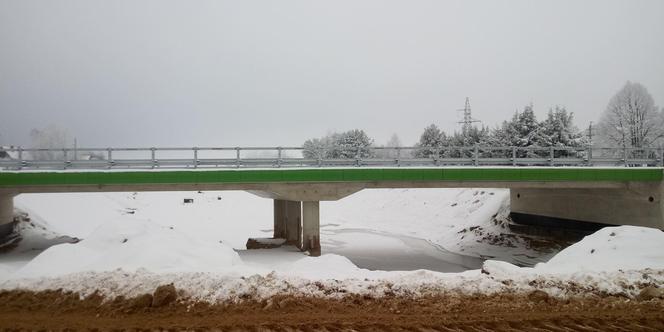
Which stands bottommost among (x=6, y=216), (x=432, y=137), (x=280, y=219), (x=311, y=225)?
(x=280, y=219)

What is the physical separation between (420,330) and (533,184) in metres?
17.8

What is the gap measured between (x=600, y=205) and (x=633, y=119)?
43.8 meters

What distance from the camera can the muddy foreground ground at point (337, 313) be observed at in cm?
849

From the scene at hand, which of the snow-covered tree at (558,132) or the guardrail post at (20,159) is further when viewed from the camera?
the snow-covered tree at (558,132)

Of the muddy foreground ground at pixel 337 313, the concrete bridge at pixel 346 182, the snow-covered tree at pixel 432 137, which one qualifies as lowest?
the muddy foreground ground at pixel 337 313

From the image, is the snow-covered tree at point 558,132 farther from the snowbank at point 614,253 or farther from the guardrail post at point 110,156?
the guardrail post at point 110,156

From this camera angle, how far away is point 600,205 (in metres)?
25.6

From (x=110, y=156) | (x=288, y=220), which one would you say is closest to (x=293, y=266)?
(x=110, y=156)

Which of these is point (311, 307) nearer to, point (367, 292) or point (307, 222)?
point (367, 292)

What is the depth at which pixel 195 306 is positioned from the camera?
9484mm

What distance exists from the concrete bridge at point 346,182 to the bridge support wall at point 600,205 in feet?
0.15

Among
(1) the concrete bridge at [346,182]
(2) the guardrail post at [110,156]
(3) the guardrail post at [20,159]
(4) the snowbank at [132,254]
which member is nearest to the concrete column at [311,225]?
(1) the concrete bridge at [346,182]

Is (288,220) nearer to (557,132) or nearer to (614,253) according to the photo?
(614,253)

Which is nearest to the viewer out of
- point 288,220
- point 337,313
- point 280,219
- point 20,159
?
→ point 337,313
